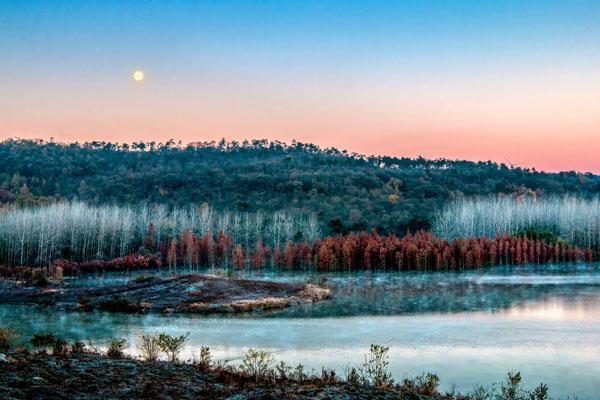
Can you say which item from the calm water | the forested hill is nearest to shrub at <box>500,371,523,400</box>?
the calm water

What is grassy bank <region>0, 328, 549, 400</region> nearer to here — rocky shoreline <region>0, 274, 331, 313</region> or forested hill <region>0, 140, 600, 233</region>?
rocky shoreline <region>0, 274, 331, 313</region>

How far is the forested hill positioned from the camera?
11449cm

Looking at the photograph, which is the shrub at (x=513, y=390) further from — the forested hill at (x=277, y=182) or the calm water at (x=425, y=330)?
the forested hill at (x=277, y=182)

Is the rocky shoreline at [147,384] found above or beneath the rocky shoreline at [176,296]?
above

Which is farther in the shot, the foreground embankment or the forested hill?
the forested hill

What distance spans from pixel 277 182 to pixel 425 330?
109346 mm

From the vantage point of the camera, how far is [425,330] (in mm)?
24609

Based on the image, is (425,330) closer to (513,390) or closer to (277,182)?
(513,390)

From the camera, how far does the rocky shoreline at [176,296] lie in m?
34.4

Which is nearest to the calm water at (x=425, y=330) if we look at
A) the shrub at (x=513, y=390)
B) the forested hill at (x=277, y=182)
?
the shrub at (x=513, y=390)

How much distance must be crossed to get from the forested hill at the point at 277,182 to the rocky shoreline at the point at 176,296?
50.1 meters

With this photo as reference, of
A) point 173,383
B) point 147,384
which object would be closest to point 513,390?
point 173,383

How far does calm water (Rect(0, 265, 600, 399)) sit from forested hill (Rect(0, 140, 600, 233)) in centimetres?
5432

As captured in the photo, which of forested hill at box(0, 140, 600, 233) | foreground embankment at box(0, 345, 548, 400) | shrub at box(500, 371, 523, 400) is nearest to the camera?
foreground embankment at box(0, 345, 548, 400)
